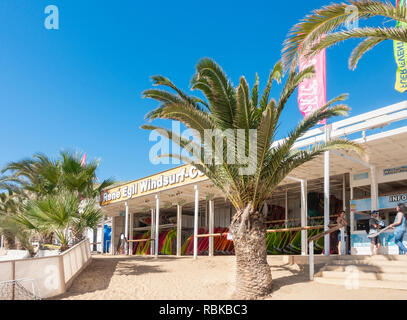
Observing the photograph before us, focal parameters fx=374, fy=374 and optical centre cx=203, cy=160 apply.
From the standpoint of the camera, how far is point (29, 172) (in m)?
17.1

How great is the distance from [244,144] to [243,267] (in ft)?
8.92

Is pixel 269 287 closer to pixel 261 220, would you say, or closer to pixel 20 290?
pixel 261 220

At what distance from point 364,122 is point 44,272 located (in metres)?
9.21

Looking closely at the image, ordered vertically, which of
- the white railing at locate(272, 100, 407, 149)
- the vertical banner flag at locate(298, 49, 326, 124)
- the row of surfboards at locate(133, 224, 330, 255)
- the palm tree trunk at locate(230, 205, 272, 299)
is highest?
Result: the vertical banner flag at locate(298, 49, 326, 124)

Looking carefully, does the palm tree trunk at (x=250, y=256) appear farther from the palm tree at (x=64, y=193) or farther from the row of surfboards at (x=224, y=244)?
the row of surfboards at (x=224, y=244)

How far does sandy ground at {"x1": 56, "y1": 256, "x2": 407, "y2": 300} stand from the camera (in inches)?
300

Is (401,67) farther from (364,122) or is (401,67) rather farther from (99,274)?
(99,274)

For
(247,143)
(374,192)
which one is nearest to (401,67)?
(374,192)

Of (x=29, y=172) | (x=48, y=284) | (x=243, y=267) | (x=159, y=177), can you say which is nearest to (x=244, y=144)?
(x=243, y=267)

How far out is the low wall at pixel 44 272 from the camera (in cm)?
790

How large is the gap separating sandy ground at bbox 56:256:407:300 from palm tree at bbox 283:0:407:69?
460cm

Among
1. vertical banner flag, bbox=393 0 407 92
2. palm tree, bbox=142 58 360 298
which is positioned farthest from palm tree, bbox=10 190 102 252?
vertical banner flag, bbox=393 0 407 92

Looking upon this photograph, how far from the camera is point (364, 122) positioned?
10617 mm

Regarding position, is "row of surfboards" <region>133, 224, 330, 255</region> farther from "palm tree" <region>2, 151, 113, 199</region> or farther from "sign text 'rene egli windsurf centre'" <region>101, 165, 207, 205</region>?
"palm tree" <region>2, 151, 113, 199</region>
